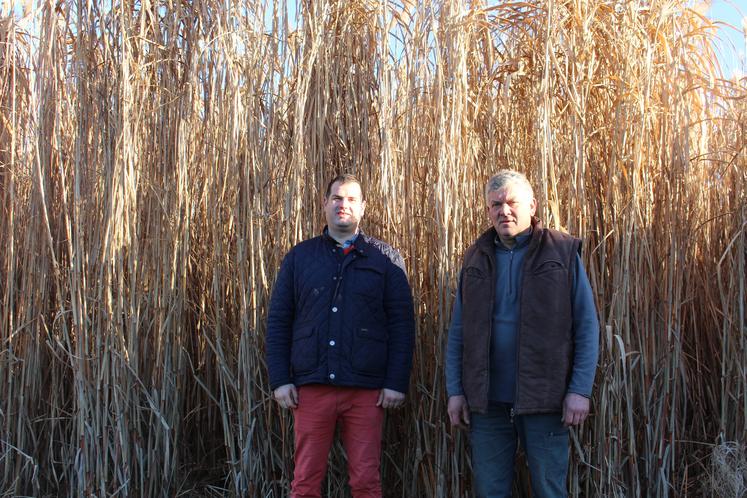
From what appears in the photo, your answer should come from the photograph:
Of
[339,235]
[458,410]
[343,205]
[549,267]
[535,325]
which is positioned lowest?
[458,410]

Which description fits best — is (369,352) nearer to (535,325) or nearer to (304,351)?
(304,351)

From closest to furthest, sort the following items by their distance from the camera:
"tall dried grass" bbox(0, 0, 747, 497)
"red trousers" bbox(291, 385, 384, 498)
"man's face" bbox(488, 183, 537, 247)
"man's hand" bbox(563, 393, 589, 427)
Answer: "man's hand" bbox(563, 393, 589, 427) < "man's face" bbox(488, 183, 537, 247) < "red trousers" bbox(291, 385, 384, 498) < "tall dried grass" bbox(0, 0, 747, 497)

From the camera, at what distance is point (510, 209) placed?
228 cm

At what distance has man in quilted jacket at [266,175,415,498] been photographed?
2.45 meters

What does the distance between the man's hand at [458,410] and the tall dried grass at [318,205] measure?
1.18 feet

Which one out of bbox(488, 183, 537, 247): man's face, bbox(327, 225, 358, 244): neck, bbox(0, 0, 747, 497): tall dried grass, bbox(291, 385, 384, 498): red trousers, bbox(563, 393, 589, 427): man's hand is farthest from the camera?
bbox(0, 0, 747, 497): tall dried grass

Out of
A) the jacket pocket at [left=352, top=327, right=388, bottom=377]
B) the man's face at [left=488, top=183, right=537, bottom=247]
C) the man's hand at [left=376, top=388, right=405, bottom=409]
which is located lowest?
the man's hand at [left=376, top=388, right=405, bottom=409]

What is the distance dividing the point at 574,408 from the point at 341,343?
0.79 m

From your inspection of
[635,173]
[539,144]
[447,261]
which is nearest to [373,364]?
[447,261]

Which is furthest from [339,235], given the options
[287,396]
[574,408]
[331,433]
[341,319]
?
[574,408]

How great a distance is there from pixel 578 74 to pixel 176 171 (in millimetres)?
1709

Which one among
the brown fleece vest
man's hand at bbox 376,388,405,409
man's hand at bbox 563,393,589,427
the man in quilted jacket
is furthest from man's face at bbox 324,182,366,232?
man's hand at bbox 563,393,589,427

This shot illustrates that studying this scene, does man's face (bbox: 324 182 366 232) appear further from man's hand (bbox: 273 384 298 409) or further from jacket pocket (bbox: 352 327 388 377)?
man's hand (bbox: 273 384 298 409)

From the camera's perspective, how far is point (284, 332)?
2.55 metres
